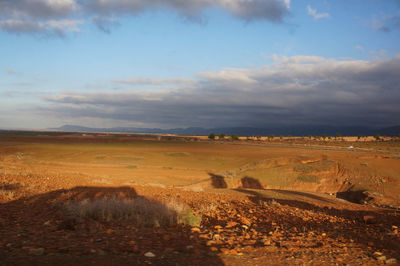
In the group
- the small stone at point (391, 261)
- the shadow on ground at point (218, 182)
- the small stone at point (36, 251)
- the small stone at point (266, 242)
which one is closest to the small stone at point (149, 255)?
the small stone at point (36, 251)

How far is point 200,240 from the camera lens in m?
5.83

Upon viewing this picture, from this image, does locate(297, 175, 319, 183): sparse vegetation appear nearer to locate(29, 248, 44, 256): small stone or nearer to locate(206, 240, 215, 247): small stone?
locate(206, 240, 215, 247): small stone

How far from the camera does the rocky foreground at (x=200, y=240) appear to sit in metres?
4.64

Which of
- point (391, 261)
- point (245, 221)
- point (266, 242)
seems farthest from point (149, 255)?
point (391, 261)

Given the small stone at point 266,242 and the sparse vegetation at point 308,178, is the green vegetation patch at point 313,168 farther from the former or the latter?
the small stone at point 266,242

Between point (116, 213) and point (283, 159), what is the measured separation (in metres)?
27.5

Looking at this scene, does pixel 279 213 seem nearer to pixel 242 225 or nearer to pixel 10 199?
pixel 242 225

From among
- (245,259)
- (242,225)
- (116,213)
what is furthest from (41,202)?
(245,259)

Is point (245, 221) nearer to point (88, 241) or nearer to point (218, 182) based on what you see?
point (88, 241)

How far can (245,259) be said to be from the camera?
4.73m

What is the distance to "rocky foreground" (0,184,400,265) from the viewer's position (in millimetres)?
4645

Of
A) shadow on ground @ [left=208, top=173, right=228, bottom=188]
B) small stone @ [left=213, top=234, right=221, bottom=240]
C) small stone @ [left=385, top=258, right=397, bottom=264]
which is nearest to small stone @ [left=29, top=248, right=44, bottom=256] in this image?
small stone @ [left=213, top=234, right=221, bottom=240]

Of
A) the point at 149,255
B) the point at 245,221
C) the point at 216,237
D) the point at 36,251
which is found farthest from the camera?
the point at 245,221

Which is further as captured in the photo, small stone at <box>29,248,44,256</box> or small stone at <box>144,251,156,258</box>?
small stone at <box>144,251,156,258</box>
